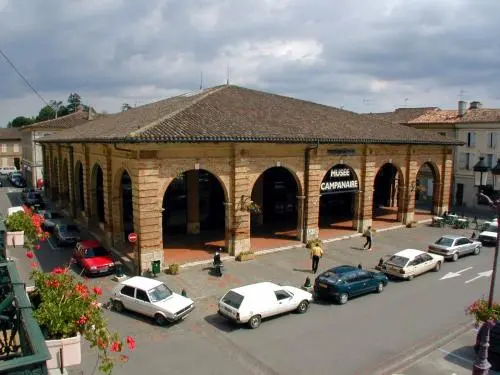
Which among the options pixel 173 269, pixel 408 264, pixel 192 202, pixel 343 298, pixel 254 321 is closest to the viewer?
pixel 254 321

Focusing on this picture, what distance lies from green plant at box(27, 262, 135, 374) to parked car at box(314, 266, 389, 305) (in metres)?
12.2

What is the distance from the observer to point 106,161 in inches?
1016

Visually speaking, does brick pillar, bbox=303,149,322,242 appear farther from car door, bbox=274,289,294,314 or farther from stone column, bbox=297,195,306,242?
car door, bbox=274,289,294,314

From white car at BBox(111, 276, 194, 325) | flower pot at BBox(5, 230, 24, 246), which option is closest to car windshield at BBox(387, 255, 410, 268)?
white car at BBox(111, 276, 194, 325)

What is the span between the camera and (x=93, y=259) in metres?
22.5

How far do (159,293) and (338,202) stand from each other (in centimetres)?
2475

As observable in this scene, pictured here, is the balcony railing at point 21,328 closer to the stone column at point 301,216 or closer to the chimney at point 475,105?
the stone column at point 301,216

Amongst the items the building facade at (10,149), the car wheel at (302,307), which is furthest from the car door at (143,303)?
the building facade at (10,149)

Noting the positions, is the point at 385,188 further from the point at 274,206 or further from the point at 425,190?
the point at 274,206

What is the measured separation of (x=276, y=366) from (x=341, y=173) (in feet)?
58.3

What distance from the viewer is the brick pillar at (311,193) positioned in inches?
1086

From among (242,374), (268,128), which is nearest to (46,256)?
(268,128)

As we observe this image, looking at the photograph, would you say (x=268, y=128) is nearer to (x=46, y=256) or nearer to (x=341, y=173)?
(x=341, y=173)

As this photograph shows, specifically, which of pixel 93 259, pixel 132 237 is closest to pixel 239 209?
pixel 132 237
